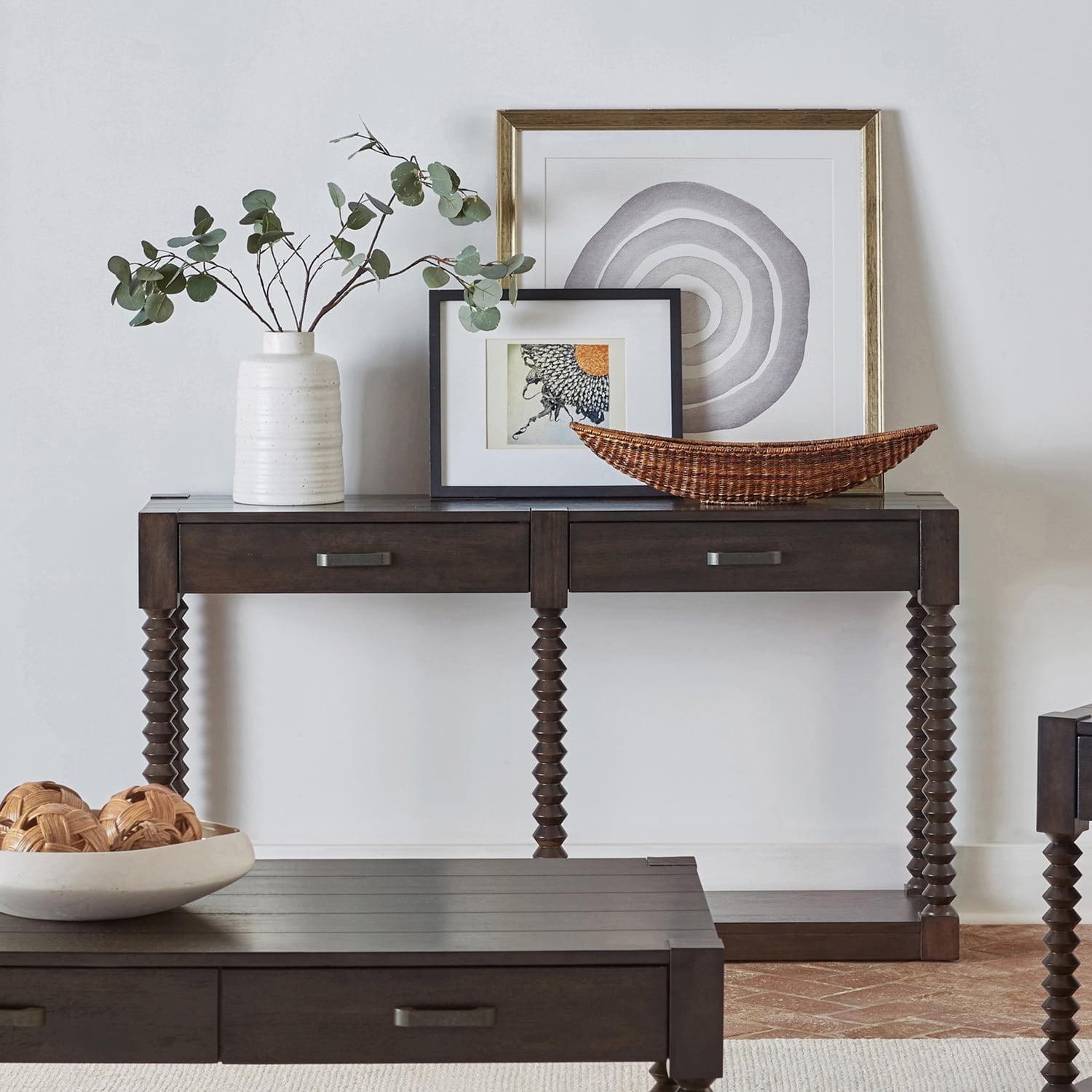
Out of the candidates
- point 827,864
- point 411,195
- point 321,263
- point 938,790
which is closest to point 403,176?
point 411,195

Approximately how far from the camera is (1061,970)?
6.81 ft

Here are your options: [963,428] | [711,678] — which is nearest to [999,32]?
[963,428]

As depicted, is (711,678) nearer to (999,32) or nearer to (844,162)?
(844,162)

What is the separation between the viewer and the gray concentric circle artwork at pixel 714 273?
118 inches

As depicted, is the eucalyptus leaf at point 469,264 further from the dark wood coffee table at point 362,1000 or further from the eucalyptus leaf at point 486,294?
the dark wood coffee table at point 362,1000

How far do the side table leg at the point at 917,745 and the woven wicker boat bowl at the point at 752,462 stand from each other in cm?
35

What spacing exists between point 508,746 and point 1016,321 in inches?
57.7

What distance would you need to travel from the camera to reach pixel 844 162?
299 centimetres

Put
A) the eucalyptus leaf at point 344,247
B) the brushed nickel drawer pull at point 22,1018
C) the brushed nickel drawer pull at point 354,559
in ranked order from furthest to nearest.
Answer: the eucalyptus leaf at point 344,247
the brushed nickel drawer pull at point 354,559
the brushed nickel drawer pull at point 22,1018

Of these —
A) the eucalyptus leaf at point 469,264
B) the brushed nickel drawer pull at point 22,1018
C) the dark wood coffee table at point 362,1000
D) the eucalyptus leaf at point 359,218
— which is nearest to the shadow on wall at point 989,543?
the eucalyptus leaf at point 469,264

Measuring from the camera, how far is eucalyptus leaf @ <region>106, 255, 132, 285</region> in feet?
9.02

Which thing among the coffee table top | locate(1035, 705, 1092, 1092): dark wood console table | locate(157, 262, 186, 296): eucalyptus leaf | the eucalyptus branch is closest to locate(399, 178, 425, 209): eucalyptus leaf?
the eucalyptus branch

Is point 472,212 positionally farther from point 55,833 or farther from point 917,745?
point 55,833

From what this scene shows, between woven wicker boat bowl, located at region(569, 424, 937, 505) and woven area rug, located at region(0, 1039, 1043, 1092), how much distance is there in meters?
1.02
